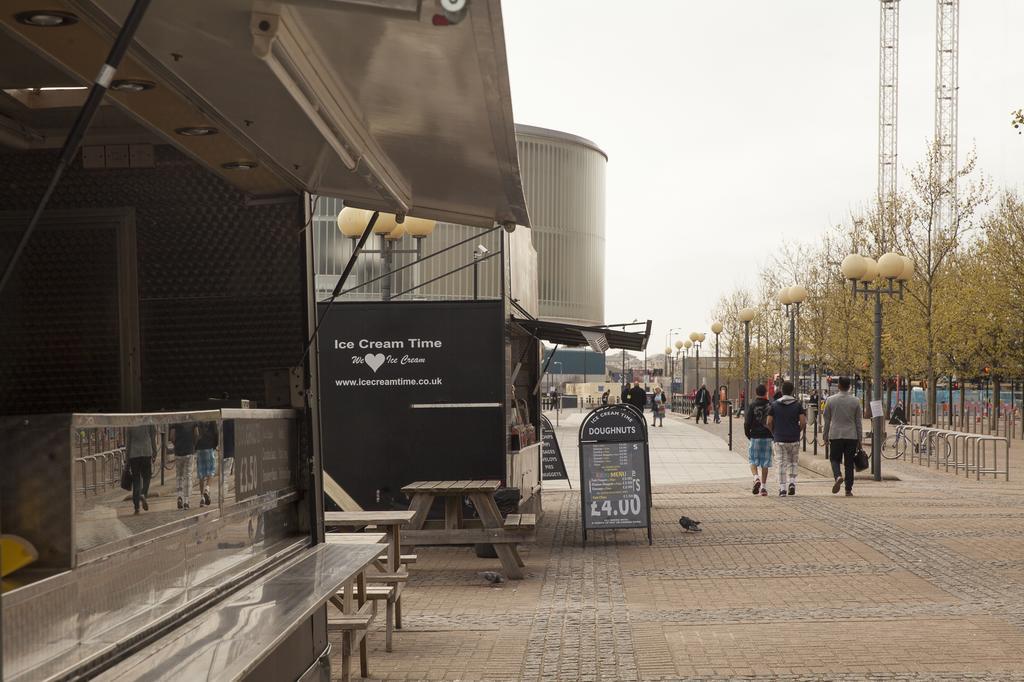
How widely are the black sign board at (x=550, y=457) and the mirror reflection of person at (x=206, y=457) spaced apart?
14.0 metres

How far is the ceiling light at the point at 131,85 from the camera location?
358 cm

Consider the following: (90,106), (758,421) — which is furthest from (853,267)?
(90,106)

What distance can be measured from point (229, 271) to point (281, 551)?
1103mm

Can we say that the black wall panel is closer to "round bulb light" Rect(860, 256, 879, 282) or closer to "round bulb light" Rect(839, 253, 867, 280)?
"round bulb light" Rect(839, 253, 867, 280)

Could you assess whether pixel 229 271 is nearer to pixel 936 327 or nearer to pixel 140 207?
pixel 140 207

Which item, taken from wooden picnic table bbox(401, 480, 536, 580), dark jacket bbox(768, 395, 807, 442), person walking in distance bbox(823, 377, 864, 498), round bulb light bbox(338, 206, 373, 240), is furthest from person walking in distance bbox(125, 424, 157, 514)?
person walking in distance bbox(823, 377, 864, 498)

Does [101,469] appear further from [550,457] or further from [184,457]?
[550,457]

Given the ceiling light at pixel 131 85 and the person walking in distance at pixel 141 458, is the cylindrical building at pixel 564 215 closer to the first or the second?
the ceiling light at pixel 131 85

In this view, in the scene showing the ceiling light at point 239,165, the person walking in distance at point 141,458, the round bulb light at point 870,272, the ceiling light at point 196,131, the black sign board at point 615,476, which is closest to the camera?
the person walking in distance at point 141,458

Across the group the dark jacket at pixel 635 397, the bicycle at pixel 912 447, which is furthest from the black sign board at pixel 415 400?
the dark jacket at pixel 635 397

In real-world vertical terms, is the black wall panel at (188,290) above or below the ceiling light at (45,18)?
below

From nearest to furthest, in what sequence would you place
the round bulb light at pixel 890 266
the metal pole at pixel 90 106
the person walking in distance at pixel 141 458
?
the metal pole at pixel 90 106 → the person walking in distance at pixel 141 458 → the round bulb light at pixel 890 266

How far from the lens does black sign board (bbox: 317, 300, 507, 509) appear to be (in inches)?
501

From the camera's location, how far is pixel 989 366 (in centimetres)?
4331
